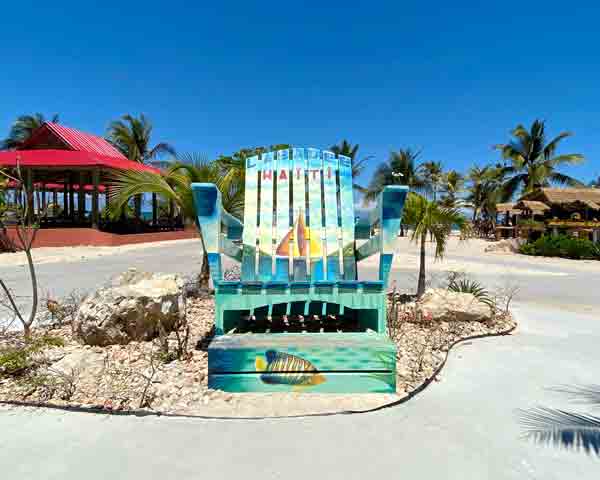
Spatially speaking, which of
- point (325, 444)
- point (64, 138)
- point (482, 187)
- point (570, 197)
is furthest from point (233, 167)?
point (482, 187)

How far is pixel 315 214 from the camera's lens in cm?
365

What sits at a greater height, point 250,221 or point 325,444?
point 250,221

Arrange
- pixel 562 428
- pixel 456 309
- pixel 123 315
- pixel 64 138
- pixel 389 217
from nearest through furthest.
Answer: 1. pixel 562 428
2. pixel 389 217
3. pixel 123 315
4. pixel 456 309
5. pixel 64 138

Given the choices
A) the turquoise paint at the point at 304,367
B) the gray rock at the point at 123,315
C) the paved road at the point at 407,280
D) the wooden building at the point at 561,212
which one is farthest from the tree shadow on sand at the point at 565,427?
the wooden building at the point at 561,212

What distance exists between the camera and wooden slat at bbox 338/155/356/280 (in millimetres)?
3381

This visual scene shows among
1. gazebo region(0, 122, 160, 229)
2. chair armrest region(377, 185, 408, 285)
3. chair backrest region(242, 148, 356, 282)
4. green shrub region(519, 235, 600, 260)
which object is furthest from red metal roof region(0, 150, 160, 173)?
green shrub region(519, 235, 600, 260)

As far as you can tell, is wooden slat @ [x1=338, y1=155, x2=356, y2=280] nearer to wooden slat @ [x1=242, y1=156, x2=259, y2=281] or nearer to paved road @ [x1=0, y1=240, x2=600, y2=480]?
wooden slat @ [x1=242, y1=156, x2=259, y2=281]

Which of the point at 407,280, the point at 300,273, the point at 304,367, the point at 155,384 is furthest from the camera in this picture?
the point at 407,280

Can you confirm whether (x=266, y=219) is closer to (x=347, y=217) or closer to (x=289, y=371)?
(x=347, y=217)

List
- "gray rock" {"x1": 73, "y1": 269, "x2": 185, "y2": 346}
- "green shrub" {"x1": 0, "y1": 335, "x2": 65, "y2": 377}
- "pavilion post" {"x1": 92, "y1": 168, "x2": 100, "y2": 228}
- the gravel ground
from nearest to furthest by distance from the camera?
the gravel ground < "green shrub" {"x1": 0, "y1": 335, "x2": 65, "y2": 377} < "gray rock" {"x1": 73, "y1": 269, "x2": 185, "y2": 346} < "pavilion post" {"x1": 92, "y1": 168, "x2": 100, "y2": 228}

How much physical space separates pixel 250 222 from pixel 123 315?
1.41 meters

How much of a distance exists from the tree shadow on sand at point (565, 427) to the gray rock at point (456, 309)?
178cm

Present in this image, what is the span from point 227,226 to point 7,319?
2.82 metres

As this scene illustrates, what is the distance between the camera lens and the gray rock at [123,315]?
10.4ft
